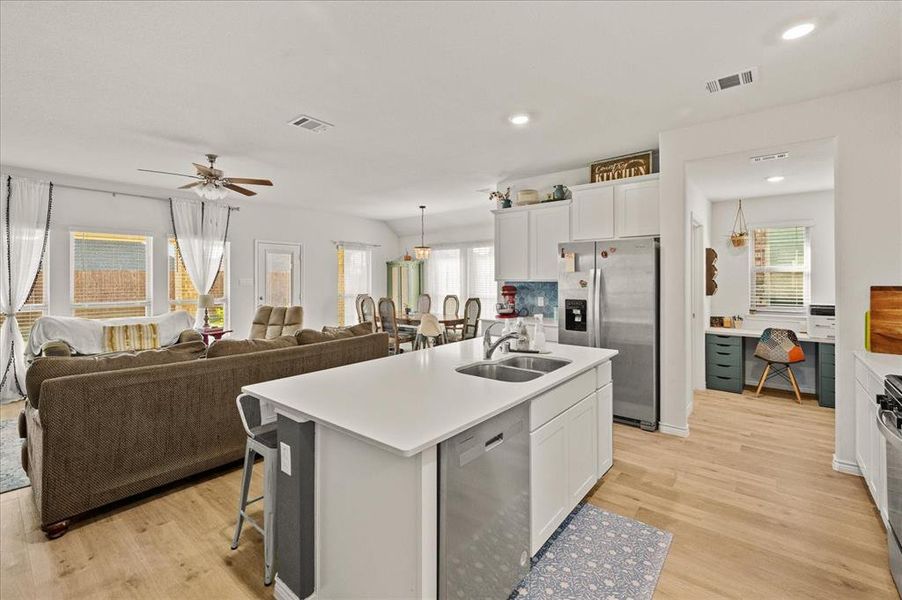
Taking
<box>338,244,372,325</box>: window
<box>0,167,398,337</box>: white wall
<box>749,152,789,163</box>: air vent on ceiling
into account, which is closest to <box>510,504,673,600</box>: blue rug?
<box>749,152,789,163</box>: air vent on ceiling

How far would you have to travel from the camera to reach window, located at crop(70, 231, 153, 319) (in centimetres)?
507

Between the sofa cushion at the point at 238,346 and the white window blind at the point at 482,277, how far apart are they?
477cm

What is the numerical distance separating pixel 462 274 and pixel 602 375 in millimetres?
5398

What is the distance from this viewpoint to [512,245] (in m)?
5.02

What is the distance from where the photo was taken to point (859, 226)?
282cm

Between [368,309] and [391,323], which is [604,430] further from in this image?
[368,309]

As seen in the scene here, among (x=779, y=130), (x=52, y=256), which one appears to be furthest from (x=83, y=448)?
(x=779, y=130)

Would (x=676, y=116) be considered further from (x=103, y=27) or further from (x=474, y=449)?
(x=103, y=27)

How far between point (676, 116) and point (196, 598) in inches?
170

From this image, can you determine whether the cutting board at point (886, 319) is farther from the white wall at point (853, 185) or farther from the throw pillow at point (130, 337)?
the throw pillow at point (130, 337)

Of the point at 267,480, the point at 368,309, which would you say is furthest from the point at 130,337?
the point at 267,480

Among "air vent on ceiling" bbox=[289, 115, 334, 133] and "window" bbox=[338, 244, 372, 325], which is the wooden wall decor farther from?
"window" bbox=[338, 244, 372, 325]

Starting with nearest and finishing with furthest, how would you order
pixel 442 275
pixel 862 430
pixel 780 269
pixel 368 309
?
pixel 862 430 → pixel 780 269 → pixel 368 309 → pixel 442 275

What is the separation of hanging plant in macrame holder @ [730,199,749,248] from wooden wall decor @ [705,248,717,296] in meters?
0.26
